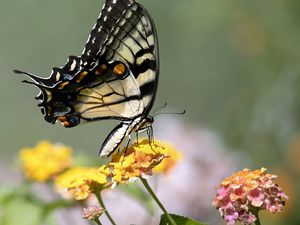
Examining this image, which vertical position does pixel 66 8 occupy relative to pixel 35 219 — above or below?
above

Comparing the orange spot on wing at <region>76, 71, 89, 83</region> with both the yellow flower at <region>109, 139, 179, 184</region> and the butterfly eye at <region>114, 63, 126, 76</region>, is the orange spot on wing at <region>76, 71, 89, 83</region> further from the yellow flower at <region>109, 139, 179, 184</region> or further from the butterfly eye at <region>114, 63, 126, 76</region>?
the yellow flower at <region>109, 139, 179, 184</region>

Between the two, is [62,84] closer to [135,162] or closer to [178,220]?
[135,162]

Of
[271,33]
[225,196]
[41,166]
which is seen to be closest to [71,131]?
[271,33]

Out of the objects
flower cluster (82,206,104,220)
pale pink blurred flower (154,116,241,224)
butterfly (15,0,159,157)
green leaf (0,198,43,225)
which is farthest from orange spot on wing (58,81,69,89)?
pale pink blurred flower (154,116,241,224)

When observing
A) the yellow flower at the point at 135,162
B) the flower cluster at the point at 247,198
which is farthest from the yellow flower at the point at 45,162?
the flower cluster at the point at 247,198

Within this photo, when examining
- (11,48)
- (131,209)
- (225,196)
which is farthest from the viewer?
(11,48)

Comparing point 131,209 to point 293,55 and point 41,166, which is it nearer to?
point 41,166

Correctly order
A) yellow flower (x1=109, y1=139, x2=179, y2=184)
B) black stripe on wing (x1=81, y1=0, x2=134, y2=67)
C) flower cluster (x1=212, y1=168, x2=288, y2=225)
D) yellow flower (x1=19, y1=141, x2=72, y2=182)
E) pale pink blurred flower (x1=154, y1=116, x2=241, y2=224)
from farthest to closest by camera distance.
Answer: pale pink blurred flower (x1=154, y1=116, x2=241, y2=224)
yellow flower (x1=19, y1=141, x2=72, y2=182)
black stripe on wing (x1=81, y1=0, x2=134, y2=67)
yellow flower (x1=109, y1=139, x2=179, y2=184)
flower cluster (x1=212, y1=168, x2=288, y2=225)
